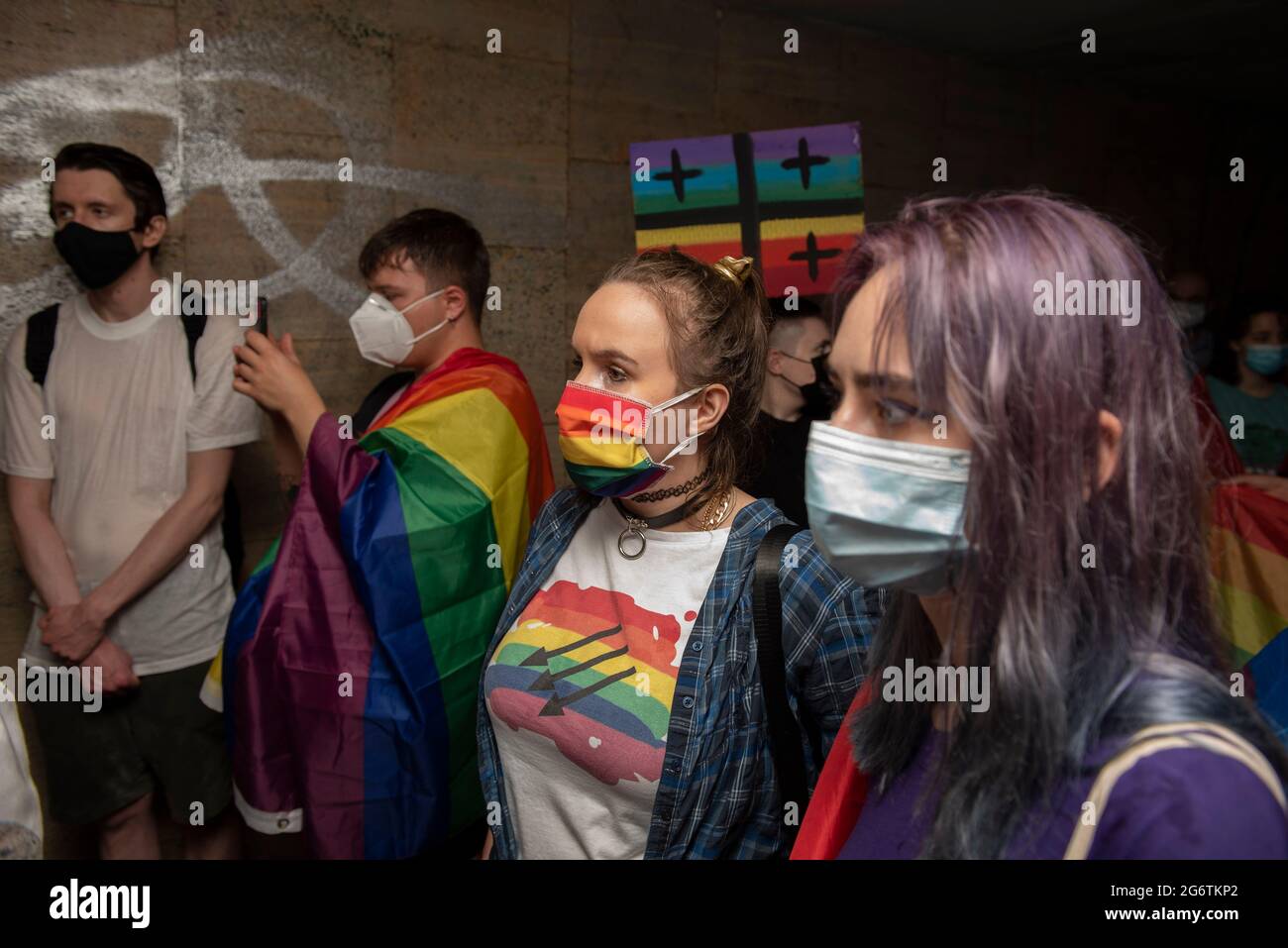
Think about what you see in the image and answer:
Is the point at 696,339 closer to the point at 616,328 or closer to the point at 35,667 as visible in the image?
the point at 616,328

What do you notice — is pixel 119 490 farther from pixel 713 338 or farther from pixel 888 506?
pixel 888 506

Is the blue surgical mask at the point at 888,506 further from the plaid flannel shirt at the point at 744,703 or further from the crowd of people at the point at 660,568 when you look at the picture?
the plaid flannel shirt at the point at 744,703

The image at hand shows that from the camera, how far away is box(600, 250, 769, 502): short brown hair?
1.66 metres

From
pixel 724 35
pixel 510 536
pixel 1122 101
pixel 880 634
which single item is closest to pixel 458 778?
pixel 510 536

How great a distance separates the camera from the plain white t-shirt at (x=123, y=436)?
265 cm

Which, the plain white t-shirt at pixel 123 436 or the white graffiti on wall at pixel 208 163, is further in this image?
the white graffiti on wall at pixel 208 163

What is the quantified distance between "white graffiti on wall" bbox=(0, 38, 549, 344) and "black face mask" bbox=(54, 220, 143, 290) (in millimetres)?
398

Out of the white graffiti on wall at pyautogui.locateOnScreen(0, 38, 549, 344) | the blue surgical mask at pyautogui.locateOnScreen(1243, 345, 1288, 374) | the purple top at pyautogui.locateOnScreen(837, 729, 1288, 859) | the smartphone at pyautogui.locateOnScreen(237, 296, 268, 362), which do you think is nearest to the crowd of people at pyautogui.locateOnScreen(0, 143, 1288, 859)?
the purple top at pyautogui.locateOnScreen(837, 729, 1288, 859)

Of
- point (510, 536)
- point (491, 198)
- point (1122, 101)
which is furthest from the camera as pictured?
point (1122, 101)

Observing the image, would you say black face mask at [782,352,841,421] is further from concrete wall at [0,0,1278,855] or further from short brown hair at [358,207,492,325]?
concrete wall at [0,0,1278,855]

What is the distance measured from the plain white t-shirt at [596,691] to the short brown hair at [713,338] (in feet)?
0.56

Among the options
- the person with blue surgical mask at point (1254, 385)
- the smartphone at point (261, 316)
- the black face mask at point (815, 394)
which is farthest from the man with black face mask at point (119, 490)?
the person with blue surgical mask at point (1254, 385)

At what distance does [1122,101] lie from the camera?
18.4ft
